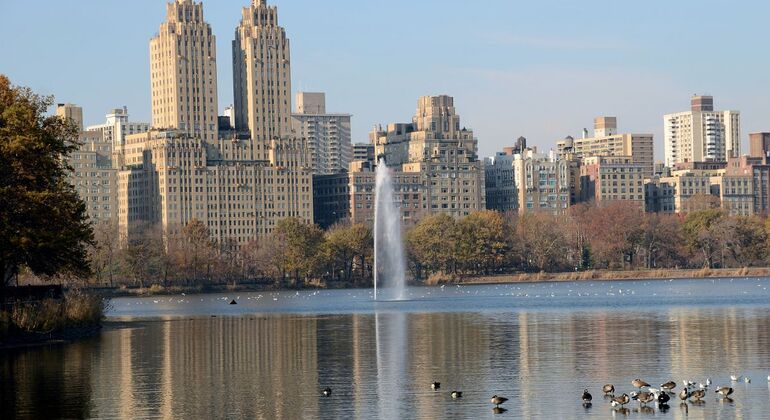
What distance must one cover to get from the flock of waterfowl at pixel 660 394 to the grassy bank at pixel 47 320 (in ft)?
118

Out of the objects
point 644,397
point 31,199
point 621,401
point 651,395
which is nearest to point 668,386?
point 651,395

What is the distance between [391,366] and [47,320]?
82.2 feet

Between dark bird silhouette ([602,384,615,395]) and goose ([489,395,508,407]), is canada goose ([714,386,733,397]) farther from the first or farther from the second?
goose ([489,395,508,407])

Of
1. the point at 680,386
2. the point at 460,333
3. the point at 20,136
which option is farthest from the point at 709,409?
the point at 20,136

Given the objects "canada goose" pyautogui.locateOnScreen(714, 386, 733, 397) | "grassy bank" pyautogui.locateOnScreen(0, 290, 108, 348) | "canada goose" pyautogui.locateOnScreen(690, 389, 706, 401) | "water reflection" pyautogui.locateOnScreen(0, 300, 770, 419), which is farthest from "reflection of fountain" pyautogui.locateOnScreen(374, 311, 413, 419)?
"grassy bank" pyautogui.locateOnScreen(0, 290, 108, 348)

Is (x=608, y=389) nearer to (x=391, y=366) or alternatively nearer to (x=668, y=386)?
(x=668, y=386)

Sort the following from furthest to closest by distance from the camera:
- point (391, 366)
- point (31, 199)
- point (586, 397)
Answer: point (31, 199) < point (391, 366) < point (586, 397)

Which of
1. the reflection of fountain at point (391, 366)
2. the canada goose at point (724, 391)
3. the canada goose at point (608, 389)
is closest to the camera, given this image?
the canada goose at point (724, 391)

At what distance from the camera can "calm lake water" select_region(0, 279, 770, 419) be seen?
48719 mm

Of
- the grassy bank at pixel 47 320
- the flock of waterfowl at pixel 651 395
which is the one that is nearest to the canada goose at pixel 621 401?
the flock of waterfowl at pixel 651 395

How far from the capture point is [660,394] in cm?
4759

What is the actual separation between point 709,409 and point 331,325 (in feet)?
169

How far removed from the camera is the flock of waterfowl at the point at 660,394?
4734 cm

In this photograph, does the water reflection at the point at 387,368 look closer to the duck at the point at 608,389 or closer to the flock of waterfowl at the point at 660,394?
the flock of waterfowl at the point at 660,394
